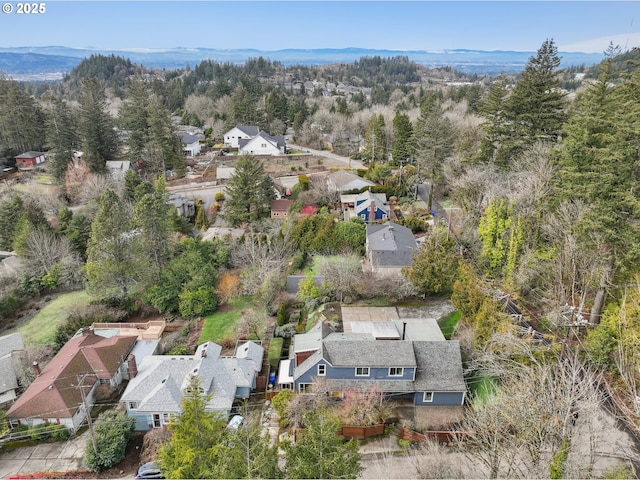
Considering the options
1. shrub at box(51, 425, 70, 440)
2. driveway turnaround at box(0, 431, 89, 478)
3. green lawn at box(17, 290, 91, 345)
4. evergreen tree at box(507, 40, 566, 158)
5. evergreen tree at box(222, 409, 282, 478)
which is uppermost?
evergreen tree at box(507, 40, 566, 158)

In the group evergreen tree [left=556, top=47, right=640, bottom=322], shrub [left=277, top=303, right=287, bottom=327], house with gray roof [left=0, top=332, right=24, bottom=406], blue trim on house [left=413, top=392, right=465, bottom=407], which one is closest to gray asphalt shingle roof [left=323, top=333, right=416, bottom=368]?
blue trim on house [left=413, top=392, right=465, bottom=407]

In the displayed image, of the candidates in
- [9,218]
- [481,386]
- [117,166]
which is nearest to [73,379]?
[9,218]

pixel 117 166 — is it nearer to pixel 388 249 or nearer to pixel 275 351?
pixel 388 249

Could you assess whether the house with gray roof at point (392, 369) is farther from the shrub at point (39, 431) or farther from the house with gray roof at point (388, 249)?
the shrub at point (39, 431)

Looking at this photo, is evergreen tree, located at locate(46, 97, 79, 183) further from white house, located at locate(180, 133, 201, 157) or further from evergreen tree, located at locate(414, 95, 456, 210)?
evergreen tree, located at locate(414, 95, 456, 210)

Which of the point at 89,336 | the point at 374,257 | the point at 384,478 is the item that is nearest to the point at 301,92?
the point at 374,257

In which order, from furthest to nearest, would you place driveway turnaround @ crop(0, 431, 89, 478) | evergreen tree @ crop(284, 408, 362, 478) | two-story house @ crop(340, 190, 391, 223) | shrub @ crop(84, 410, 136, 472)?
two-story house @ crop(340, 190, 391, 223) < driveway turnaround @ crop(0, 431, 89, 478) < shrub @ crop(84, 410, 136, 472) < evergreen tree @ crop(284, 408, 362, 478)
